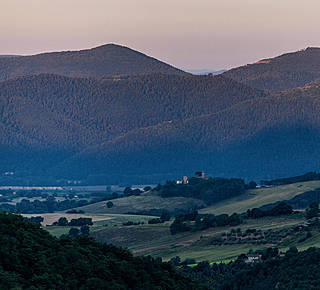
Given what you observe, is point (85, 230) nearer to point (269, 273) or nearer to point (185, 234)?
point (185, 234)

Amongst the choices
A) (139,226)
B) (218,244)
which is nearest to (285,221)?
(218,244)

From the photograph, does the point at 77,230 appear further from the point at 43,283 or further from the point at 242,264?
the point at 43,283

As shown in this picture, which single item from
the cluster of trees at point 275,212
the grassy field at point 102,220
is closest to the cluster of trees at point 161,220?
the grassy field at point 102,220

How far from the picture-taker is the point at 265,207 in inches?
6791

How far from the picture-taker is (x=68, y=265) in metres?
56.4

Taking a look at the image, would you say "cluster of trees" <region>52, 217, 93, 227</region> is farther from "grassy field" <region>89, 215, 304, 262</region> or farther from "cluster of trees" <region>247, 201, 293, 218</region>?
"cluster of trees" <region>247, 201, 293, 218</region>

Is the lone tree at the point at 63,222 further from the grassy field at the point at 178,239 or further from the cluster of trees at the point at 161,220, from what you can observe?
the cluster of trees at the point at 161,220

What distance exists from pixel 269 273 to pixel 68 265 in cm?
3359

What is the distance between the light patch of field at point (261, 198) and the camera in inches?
7229

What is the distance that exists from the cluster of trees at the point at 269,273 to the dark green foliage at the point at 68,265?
1762cm

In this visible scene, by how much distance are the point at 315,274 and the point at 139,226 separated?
251 feet

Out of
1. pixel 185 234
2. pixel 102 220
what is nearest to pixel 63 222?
pixel 102 220

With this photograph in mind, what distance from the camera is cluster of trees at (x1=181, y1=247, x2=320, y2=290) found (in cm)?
8031

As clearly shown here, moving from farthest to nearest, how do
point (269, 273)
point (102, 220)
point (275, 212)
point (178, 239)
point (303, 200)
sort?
point (102, 220)
point (303, 200)
point (275, 212)
point (178, 239)
point (269, 273)
